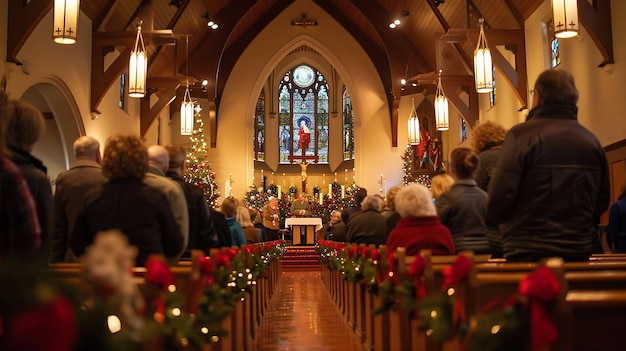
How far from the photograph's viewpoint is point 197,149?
16.7 metres

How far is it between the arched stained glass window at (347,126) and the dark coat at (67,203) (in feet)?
65.6

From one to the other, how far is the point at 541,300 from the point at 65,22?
6442 mm

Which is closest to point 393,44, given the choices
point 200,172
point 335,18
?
point 335,18

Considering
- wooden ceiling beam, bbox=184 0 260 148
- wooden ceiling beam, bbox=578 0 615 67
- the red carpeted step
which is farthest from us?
wooden ceiling beam, bbox=184 0 260 148

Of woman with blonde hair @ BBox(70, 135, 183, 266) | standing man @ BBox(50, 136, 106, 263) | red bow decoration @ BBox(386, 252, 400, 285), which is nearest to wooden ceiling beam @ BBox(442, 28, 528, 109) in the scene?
red bow decoration @ BBox(386, 252, 400, 285)

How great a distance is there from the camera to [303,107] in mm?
25031

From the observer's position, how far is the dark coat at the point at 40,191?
7.63ft

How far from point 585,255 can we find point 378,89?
56.0 feet

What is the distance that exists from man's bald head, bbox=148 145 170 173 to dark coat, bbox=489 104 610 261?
1915 millimetres

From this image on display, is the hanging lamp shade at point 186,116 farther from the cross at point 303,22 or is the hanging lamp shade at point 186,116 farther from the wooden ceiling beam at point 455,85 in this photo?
the cross at point 303,22

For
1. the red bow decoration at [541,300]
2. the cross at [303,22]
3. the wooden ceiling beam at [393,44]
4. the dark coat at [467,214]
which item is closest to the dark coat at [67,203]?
the dark coat at [467,214]

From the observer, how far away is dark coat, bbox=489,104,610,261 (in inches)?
108

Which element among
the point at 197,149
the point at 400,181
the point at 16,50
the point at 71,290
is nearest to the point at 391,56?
the point at 400,181

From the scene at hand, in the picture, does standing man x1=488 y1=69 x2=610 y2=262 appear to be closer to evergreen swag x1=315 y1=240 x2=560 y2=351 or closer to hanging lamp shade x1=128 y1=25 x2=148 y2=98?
evergreen swag x1=315 y1=240 x2=560 y2=351
